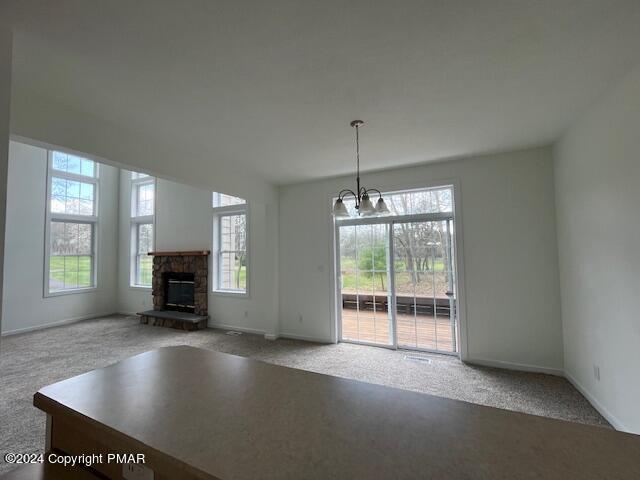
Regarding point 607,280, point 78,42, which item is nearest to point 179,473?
point 78,42

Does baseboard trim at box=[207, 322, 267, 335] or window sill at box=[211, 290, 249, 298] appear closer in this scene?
baseboard trim at box=[207, 322, 267, 335]

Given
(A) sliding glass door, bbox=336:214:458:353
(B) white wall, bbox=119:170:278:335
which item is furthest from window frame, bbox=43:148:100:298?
(A) sliding glass door, bbox=336:214:458:353

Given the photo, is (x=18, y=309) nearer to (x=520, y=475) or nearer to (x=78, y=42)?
(x=78, y=42)

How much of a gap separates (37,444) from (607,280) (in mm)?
4566

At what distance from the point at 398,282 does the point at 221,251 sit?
3.43 m

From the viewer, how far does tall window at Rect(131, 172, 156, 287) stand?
6535 mm

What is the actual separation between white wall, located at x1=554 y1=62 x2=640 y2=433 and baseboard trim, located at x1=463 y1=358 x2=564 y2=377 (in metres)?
0.16

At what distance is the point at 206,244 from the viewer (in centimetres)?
568

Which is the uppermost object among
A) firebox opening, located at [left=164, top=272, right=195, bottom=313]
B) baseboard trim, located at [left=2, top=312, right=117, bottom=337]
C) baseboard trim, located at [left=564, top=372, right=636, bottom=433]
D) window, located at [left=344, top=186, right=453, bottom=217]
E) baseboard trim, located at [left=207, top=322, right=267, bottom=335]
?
window, located at [left=344, top=186, right=453, bottom=217]

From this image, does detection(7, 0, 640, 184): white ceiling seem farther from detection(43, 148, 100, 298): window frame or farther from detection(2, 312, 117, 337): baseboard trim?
detection(2, 312, 117, 337): baseboard trim

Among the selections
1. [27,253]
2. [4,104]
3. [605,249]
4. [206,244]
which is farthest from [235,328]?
Answer: [605,249]

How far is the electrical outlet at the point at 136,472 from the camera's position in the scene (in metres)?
0.67

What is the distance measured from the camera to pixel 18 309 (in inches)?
198

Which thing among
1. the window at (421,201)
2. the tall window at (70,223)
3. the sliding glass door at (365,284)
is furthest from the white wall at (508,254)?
the tall window at (70,223)
